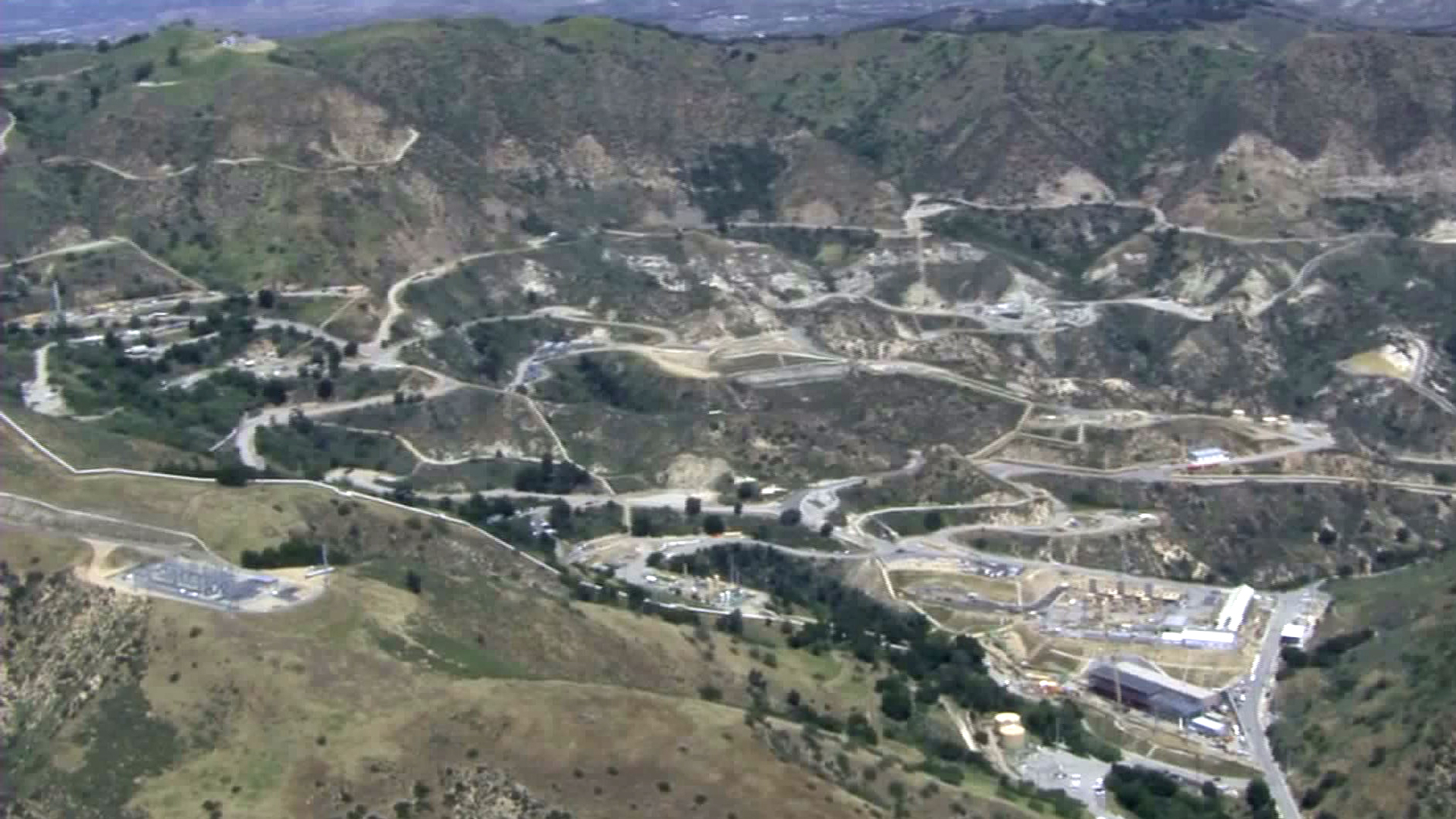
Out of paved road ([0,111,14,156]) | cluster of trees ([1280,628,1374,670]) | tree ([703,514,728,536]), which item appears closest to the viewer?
cluster of trees ([1280,628,1374,670])

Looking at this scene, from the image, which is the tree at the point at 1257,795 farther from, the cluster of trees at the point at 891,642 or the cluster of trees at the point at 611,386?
the cluster of trees at the point at 611,386

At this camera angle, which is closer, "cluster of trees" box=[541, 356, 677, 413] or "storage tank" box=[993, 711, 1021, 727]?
"storage tank" box=[993, 711, 1021, 727]

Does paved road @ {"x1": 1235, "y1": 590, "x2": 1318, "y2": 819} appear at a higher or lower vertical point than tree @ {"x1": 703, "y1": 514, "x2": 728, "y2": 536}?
higher

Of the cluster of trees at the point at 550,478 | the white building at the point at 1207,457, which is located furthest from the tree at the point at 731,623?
the white building at the point at 1207,457

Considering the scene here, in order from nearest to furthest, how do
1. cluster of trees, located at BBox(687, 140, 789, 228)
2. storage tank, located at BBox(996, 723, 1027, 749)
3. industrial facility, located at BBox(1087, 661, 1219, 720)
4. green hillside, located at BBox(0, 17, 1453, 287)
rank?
1. storage tank, located at BBox(996, 723, 1027, 749)
2. industrial facility, located at BBox(1087, 661, 1219, 720)
3. green hillside, located at BBox(0, 17, 1453, 287)
4. cluster of trees, located at BBox(687, 140, 789, 228)

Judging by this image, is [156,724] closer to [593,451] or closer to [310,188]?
[593,451]

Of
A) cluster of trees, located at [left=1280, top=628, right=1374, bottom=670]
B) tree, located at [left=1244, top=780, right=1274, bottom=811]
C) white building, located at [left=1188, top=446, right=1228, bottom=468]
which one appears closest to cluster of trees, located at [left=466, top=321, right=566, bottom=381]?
white building, located at [left=1188, top=446, right=1228, bottom=468]

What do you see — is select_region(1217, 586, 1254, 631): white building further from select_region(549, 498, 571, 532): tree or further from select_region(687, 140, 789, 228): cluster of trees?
select_region(687, 140, 789, 228): cluster of trees

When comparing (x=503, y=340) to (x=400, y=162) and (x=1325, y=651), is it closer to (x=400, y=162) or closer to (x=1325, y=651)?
(x=400, y=162)
